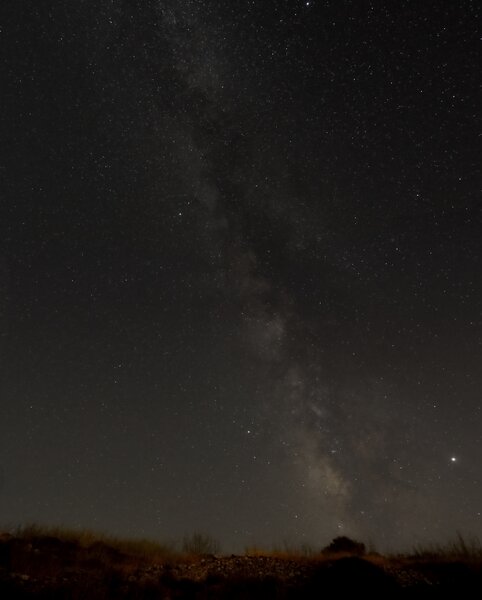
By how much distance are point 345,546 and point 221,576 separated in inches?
169

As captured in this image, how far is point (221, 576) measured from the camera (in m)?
9.37

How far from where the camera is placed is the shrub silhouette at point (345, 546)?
39.5 ft

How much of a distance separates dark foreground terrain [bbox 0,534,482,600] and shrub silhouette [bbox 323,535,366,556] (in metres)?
1.26

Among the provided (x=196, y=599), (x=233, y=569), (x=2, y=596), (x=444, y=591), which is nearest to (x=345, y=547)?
(x=233, y=569)

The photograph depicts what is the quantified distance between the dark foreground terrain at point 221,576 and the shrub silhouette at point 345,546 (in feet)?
4.13

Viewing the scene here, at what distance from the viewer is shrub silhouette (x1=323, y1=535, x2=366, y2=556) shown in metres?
12.0

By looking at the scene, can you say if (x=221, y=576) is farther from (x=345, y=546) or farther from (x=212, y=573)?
(x=345, y=546)

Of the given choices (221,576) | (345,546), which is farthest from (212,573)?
(345,546)

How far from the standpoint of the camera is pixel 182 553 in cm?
1256

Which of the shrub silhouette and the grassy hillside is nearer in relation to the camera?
the grassy hillside

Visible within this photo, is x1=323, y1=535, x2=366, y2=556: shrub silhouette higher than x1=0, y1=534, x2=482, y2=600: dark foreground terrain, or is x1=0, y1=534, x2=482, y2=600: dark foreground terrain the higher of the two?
x1=323, y1=535, x2=366, y2=556: shrub silhouette

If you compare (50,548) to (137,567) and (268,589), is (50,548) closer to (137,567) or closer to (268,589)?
(137,567)

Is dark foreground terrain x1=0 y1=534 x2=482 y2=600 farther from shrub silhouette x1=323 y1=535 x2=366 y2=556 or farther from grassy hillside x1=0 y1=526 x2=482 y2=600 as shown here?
shrub silhouette x1=323 y1=535 x2=366 y2=556

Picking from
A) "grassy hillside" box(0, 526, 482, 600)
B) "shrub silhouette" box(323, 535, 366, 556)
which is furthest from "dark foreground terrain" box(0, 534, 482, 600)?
"shrub silhouette" box(323, 535, 366, 556)
